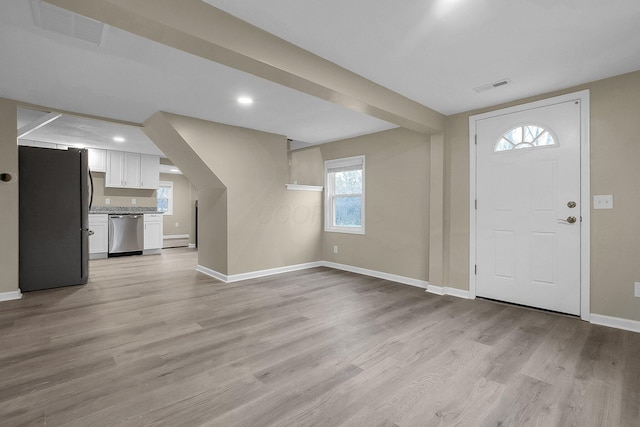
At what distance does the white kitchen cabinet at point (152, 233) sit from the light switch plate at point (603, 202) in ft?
25.2

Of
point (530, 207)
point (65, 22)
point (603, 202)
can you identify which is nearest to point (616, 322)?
point (603, 202)

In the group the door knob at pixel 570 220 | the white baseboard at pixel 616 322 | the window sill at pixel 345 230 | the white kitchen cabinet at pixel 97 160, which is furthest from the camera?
the white kitchen cabinet at pixel 97 160

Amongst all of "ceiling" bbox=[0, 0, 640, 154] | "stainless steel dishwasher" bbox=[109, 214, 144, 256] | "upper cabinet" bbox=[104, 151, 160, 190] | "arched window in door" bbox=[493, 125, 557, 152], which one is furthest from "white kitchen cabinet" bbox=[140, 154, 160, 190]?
"arched window in door" bbox=[493, 125, 557, 152]

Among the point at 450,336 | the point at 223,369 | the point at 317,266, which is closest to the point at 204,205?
the point at 317,266

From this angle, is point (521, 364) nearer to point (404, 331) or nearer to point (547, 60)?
point (404, 331)

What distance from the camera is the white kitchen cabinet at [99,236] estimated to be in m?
6.25

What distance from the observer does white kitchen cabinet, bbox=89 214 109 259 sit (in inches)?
246

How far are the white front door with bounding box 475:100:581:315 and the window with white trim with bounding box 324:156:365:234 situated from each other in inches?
76.9

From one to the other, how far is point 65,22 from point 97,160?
546 cm

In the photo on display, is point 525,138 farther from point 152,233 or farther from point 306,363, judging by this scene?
point 152,233

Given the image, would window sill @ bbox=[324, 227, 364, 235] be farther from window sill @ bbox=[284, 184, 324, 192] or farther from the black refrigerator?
the black refrigerator

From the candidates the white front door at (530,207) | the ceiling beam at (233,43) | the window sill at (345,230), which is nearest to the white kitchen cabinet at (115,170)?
the window sill at (345,230)

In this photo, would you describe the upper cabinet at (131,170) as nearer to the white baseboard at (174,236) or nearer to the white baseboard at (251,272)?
the white baseboard at (174,236)

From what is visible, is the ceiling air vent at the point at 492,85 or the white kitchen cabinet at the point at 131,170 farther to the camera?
the white kitchen cabinet at the point at 131,170
